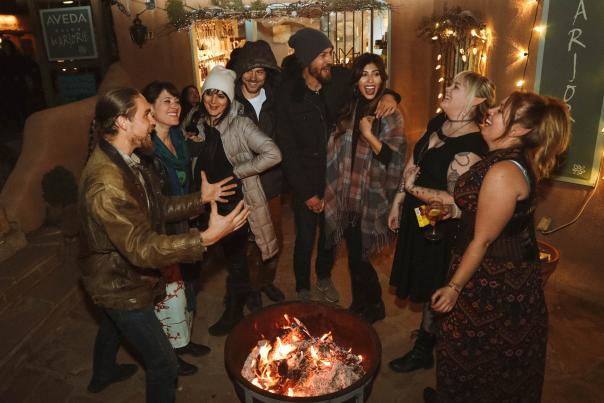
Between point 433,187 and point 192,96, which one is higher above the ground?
point 192,96

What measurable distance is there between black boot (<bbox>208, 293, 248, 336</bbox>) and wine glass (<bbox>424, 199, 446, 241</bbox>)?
1.94 metres

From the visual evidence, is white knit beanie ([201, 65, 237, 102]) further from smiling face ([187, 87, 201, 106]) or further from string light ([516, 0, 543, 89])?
string light ([516, 0, 543, 89])

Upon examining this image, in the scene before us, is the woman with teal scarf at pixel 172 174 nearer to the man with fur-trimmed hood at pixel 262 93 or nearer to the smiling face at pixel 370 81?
the man with fur-trimmed hood at pixel 262 93

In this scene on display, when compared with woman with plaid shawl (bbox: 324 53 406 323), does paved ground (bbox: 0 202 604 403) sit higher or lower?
lower

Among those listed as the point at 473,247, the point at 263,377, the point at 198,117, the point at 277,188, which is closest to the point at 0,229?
the point at 198,117

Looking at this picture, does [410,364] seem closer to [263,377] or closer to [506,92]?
[263,377]

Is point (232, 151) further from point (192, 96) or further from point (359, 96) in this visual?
point (192, 96)

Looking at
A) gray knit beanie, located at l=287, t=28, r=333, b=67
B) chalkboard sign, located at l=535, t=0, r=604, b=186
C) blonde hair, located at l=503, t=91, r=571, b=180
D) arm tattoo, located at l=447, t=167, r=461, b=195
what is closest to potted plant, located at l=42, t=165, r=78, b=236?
gray knit beanie, located at l=287, t=28, r=333, b=67

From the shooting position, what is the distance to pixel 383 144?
11.7 ft

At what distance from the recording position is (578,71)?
408 centimetres

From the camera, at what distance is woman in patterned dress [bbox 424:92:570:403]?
2.34 metres

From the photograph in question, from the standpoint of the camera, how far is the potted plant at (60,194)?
207 inches

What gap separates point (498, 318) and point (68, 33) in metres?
7.39

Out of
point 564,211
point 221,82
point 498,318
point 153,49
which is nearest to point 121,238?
point 221,82
